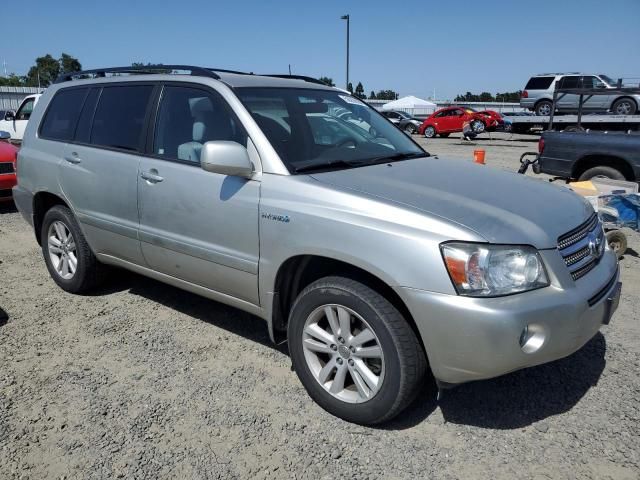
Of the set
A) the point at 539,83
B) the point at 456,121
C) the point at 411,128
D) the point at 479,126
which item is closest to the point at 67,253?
the point at 539,83

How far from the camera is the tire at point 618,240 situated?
551 centimetres

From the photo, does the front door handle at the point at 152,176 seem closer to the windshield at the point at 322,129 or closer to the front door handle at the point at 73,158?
the windshield at the point at 322,129

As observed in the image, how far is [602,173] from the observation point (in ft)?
26.2

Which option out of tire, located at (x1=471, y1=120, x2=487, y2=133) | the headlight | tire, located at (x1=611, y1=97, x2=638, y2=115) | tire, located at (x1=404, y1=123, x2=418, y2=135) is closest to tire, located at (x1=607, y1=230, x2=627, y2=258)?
the headlight

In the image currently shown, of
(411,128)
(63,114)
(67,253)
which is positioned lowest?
(67,253)

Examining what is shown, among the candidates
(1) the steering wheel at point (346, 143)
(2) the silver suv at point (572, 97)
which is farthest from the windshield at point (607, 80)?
(1) the steering wheel at point (346, 143)

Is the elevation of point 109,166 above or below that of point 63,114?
below

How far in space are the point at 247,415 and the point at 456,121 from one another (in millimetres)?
26691

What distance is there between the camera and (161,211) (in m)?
3.58

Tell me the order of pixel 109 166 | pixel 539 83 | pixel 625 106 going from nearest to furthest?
pixel 109 166, pixel 625 106, pixel 539 83

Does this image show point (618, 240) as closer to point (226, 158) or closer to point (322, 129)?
point (322, 129)

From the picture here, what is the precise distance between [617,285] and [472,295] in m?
1.14

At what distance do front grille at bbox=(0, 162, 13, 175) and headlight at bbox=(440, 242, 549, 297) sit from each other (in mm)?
7795

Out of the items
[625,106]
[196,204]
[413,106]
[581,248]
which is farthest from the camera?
[413,106]
